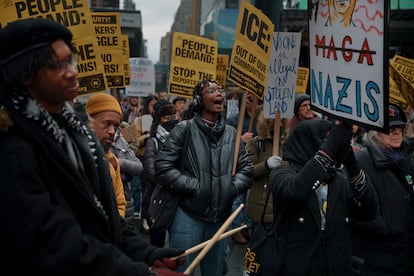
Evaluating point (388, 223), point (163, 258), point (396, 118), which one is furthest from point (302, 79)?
point (163, 258)

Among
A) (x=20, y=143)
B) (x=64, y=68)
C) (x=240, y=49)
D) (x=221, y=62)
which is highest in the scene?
(x=64, y=68)

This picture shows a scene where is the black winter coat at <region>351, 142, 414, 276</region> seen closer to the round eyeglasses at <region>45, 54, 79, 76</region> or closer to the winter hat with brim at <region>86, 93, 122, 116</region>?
the winter hat with brim at <region>86, 93, 122, 116</region>

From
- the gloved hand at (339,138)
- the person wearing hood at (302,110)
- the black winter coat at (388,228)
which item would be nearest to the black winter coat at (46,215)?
the gloved hand at (339,138)

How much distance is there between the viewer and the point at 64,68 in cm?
232

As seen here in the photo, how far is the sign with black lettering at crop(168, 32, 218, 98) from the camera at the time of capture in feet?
29.1

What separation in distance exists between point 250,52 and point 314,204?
260 centimetres

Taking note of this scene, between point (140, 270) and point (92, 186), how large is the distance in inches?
14.1

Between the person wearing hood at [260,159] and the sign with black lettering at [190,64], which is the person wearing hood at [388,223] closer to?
the person wearing hood at [260,159]

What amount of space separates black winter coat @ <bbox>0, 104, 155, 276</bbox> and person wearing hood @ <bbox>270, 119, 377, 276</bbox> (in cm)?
179

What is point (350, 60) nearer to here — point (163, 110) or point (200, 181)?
point (200, 181)

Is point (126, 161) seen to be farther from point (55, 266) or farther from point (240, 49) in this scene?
point (55, 266)

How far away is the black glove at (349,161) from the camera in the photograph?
3.75 m

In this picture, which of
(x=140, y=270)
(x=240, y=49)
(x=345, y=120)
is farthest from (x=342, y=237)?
(x=240, y=49)

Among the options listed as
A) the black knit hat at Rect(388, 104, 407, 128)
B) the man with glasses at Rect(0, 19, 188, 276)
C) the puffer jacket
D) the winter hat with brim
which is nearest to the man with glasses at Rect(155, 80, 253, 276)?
the puffer jacket
